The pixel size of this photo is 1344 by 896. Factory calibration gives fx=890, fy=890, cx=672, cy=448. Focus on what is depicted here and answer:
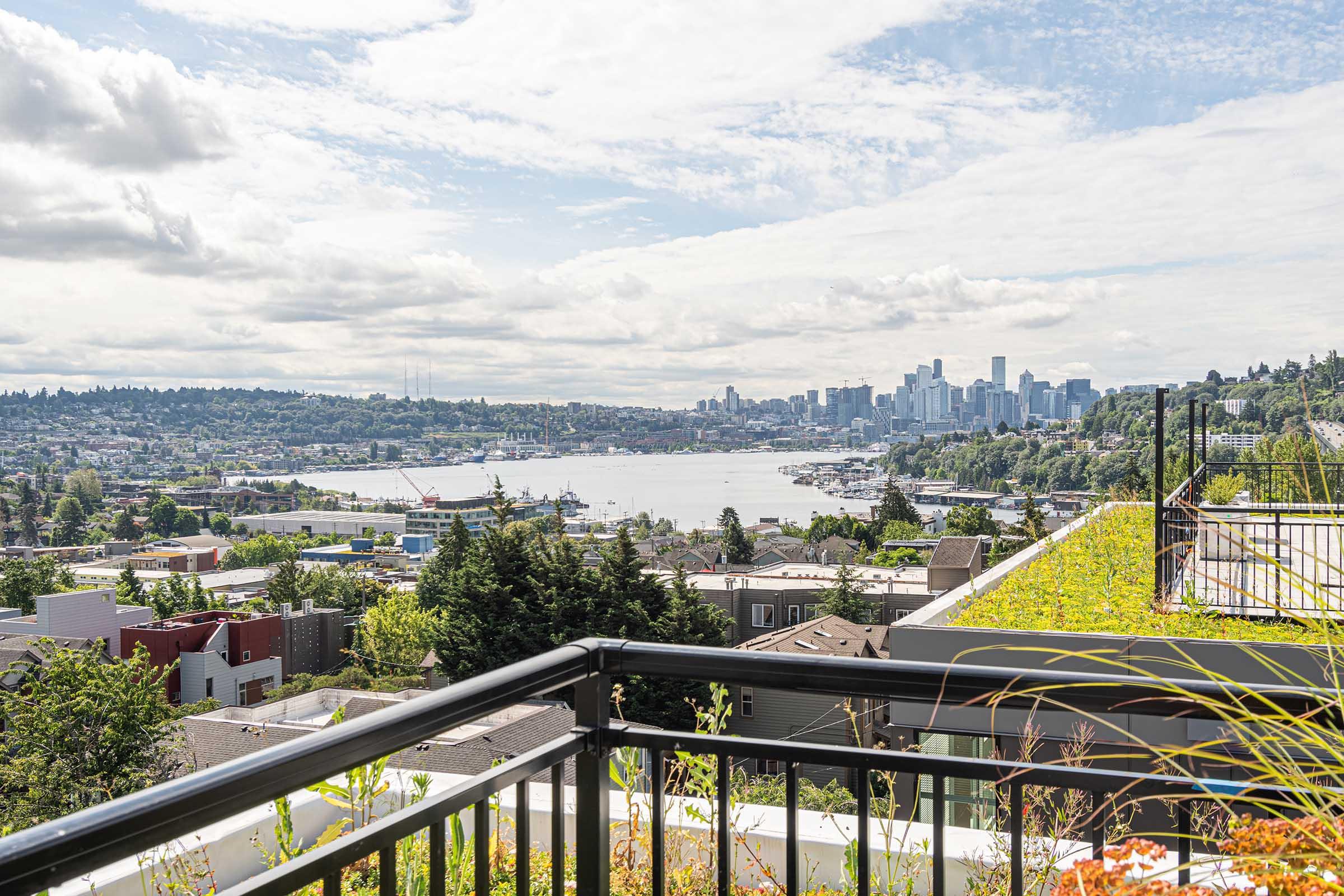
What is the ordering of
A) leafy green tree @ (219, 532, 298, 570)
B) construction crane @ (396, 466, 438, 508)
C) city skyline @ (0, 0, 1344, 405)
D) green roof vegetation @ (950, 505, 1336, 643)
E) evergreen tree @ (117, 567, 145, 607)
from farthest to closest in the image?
construction crane @ (396, 466, 438, 508) → leafy green tree @ (219, 532, 298, 570) → evergreen tree @ (117, 567, 145, 607) → city skyline @ (0, 0, 1344, 405) → green roof vegetation @ (950, 505, 1336, 643)

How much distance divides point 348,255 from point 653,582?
19.8m

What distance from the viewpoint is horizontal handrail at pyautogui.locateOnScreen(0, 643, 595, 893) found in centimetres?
73

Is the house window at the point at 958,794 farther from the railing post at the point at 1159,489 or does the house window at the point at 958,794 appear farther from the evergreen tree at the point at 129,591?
the evergreen tree at the point at 129,591

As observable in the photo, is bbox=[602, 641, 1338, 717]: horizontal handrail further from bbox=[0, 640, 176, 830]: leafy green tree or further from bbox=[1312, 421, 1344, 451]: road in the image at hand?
bbox=[0, 640, 176, 830]: leafy green tree

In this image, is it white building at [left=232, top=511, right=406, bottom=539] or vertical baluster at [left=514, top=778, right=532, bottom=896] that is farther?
white building at [left=232, top=511, right=406, bottom=539]

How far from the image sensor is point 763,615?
30859 mm

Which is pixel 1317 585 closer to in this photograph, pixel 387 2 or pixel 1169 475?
pixel 387 2

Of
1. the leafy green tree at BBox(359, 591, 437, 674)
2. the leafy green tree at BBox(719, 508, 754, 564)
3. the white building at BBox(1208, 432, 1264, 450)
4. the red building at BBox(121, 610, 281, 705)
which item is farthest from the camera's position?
the leafy green tree at BBox(719, 508, 754, 564)

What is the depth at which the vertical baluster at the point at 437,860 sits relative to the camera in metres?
1.26

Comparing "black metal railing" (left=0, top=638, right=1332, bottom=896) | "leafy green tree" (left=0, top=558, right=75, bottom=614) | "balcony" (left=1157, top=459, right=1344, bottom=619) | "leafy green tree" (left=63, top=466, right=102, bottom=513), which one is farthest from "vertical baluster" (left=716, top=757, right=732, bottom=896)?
"leafy green tree" (left=63, top=466, right=102, bottom=513)

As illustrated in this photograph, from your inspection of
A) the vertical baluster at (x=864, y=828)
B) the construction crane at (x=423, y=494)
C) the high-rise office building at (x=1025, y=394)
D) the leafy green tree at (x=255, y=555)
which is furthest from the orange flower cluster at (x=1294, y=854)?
the construction crane at (x=423, y=494)

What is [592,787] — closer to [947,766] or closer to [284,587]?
[947,766]

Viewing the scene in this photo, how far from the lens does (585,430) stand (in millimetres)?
115375

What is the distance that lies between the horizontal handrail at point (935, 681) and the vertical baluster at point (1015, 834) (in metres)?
0.13
